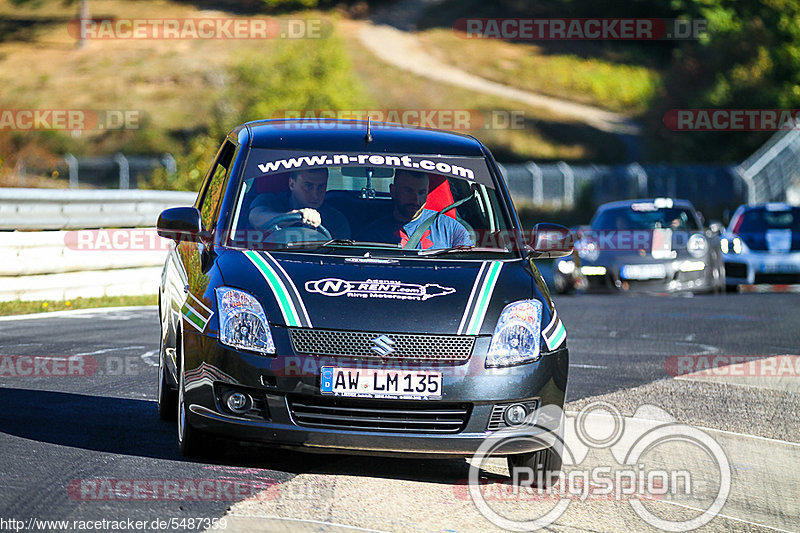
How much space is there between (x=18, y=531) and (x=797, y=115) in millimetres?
37436

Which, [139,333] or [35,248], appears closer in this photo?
[139,333]

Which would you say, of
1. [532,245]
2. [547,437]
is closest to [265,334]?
[547,437]

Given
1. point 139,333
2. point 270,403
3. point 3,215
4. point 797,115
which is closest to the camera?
point 270,403

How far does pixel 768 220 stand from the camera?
21969 millimetres

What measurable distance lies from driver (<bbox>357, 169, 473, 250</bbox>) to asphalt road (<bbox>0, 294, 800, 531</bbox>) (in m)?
1.20

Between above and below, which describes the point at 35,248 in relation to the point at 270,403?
above

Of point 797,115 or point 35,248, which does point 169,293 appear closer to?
point 35,248

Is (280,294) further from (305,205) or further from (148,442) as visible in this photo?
(148,442)

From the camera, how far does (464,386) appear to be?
19.9ft

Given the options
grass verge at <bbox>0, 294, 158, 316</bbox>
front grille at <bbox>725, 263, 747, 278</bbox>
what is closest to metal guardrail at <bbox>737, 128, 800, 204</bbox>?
front grille at <bbox>725, 263, 747, 278</bbox>

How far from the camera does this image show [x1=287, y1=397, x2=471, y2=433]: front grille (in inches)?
238

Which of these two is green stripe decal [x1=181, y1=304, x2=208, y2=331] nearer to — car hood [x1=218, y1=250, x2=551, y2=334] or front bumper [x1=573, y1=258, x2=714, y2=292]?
car hood [x1=218, y1=250, x2=551, y2=334]

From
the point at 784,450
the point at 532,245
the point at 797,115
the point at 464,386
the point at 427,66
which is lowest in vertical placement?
the point at 784,450

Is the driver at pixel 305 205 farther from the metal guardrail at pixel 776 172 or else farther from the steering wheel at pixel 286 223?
the metal guardrail at pixel 776 172
